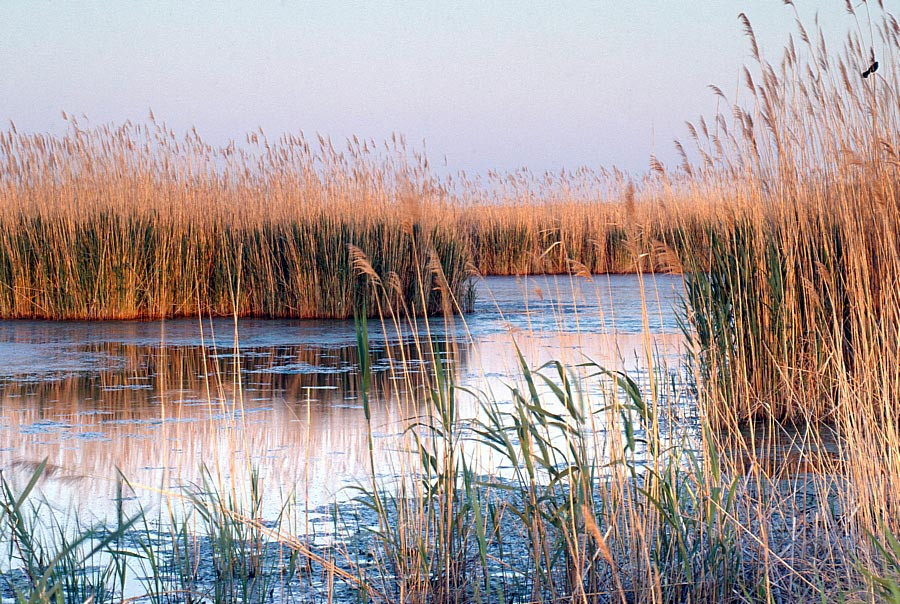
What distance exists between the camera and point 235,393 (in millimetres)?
4191

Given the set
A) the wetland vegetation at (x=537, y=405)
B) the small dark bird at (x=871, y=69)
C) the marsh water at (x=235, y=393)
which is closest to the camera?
the wetland vegetation at (x=537, y=405)

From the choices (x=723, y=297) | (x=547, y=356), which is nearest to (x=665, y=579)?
(x=723, y=297)

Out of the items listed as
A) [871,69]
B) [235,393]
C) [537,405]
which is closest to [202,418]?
[235,393]

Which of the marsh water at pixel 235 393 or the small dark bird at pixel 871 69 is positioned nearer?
the marsh water at pixel 235 393

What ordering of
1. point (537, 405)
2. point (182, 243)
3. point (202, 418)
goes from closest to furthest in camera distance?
point (537, 405) < point (202, 418) < point (182, 243)

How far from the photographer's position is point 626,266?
57.9ft

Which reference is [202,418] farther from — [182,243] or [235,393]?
[182,243]

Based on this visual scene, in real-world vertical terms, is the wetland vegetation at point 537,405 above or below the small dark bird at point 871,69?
below

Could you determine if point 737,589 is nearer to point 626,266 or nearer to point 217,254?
point 217,254

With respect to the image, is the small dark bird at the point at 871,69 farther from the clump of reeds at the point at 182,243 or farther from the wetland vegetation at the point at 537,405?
the clump of reeds at the point at 182,243

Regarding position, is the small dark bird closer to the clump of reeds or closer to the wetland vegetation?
the wetland vegetation

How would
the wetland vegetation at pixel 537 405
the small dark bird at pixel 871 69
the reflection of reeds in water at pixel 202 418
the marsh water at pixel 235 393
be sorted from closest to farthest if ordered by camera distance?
1. the wetland vegetation at pixel 537 405
2. the marsh water at pixel 235 393
3. the reflection of reeds in water at pixel 202 418
4. the small dark bird at pixel 871 69

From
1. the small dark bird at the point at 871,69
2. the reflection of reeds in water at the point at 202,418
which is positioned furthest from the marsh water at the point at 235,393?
the small dark bird at the point at 871,69

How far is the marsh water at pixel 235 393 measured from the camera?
353 centimetres
